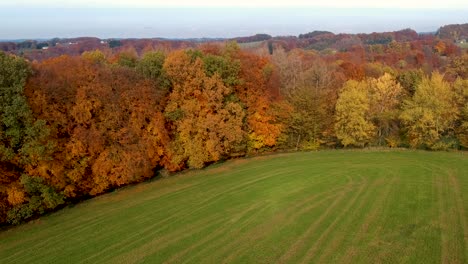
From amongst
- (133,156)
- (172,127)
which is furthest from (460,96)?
(133,156)

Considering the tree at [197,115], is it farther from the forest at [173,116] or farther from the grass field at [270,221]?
the grass field at [270,221]

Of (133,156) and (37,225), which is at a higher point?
(133,156)

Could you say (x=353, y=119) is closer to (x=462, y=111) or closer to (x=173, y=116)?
(x=462, y=111)

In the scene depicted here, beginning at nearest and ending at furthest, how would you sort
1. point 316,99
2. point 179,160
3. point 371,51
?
point 179,160, point 316,99, point 371,51

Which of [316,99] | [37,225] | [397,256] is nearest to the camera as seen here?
[397,256]

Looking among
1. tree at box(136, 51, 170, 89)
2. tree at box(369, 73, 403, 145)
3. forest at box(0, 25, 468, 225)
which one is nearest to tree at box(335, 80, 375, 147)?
forest at box(0, 25, 468, 225)

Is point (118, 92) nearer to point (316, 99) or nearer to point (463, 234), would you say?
point (316, 99)


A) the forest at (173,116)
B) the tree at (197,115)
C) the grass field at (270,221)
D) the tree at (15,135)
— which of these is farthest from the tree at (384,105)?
the tree at (15,135)
